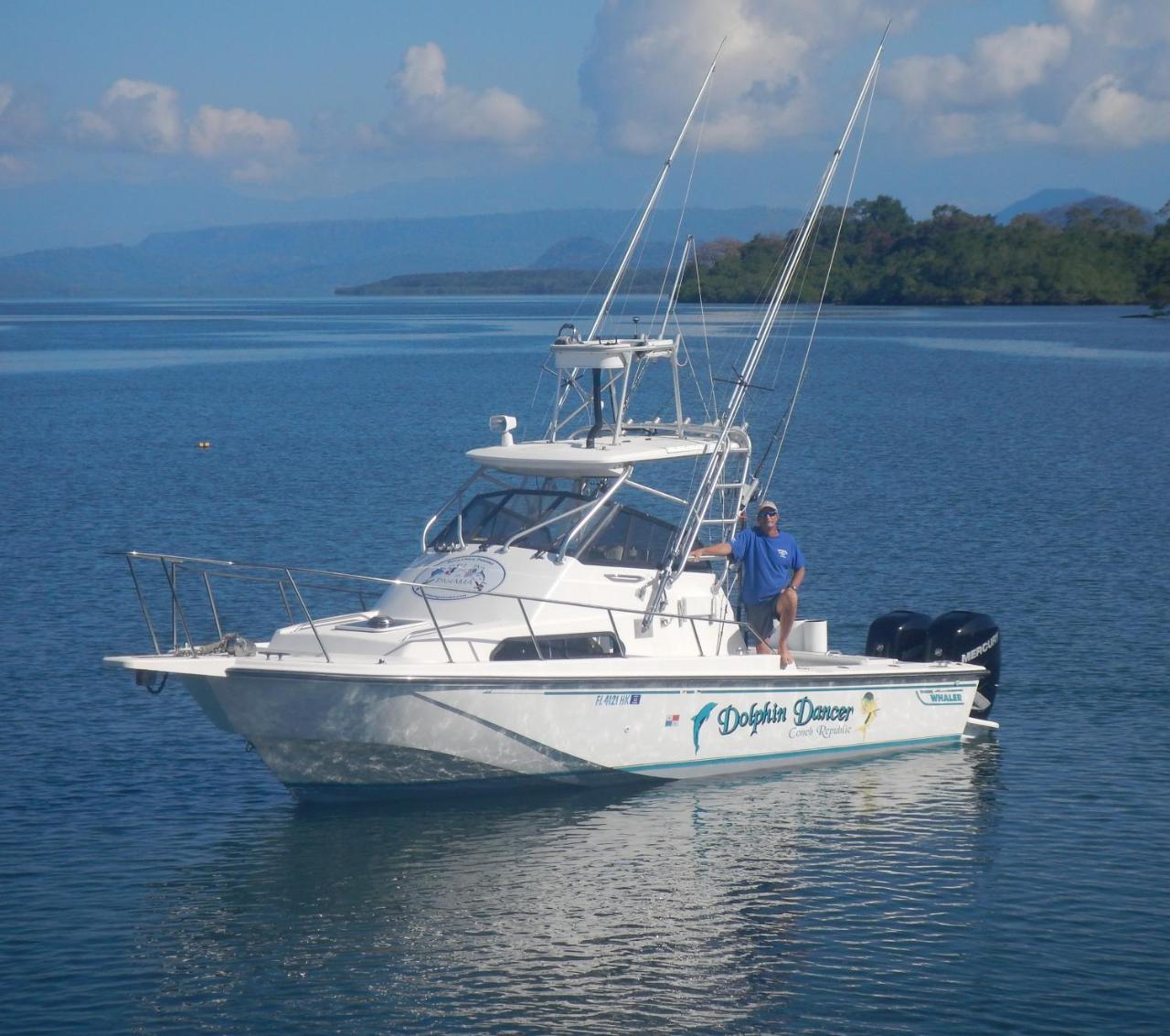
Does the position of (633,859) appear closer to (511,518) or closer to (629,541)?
(629,541)

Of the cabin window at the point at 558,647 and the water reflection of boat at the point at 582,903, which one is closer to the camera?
the water reflection of boat at the point at 582,903

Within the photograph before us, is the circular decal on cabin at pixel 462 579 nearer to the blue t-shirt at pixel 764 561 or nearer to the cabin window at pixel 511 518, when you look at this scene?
the cabin window at pixel 511 518

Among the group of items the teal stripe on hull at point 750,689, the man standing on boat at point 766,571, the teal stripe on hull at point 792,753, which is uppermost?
the man standing on boat at point 766,571

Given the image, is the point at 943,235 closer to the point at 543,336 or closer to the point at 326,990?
the point at 543,336

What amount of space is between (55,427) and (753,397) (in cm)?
2226

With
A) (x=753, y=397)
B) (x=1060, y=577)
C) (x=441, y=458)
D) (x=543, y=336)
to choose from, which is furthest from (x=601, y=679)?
(x=543, y=336)

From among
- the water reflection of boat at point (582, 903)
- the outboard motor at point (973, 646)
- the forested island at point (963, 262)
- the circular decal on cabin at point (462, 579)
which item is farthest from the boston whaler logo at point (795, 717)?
the forested island at point (963, 262)

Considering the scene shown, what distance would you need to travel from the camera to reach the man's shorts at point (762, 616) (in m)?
15.3

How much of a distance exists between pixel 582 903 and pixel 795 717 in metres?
3.63

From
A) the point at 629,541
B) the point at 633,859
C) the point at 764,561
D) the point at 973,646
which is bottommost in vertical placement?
the point at 633,859

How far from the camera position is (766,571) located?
15.2 meters

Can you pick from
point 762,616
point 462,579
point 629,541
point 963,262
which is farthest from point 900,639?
point 963,262

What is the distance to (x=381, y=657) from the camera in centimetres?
1348

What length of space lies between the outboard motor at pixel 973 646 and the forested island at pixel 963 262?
4828 inches
